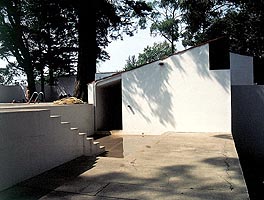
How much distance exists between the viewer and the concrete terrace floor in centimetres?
377

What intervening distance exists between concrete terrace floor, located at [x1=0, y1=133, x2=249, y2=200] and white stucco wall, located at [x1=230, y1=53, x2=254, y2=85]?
1218 cm

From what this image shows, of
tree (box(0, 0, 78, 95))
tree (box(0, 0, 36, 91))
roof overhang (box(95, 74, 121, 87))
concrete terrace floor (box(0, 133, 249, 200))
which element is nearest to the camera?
concrete terrace floor (box(0, 133, 249, 200))

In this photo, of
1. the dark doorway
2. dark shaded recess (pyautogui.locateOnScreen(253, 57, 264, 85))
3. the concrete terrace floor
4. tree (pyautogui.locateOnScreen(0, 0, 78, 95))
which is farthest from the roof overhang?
dark shaded recess (pyautogui.locateOnScreen(253, 57, 264, 85))

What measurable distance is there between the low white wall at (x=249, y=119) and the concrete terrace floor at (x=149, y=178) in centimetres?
423

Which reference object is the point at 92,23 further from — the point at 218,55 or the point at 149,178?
the point at 149,178

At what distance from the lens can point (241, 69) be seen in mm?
18281

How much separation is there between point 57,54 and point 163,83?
17.9m

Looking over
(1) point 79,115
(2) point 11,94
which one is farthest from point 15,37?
(1) point 79,115

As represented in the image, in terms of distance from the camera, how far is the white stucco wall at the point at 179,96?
32.0ft

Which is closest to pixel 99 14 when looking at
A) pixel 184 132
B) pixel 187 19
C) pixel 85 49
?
pixel 85 49

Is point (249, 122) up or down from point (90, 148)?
up

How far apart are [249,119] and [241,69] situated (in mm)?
8672

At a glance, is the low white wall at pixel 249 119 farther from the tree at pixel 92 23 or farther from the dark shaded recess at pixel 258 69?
the dark shaded recess at pixel 258 69

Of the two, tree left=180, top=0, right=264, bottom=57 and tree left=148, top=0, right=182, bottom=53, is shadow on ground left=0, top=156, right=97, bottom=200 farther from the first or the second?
tree left=148, top=0, right=182, bottom=53
